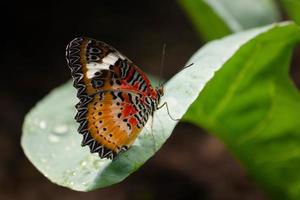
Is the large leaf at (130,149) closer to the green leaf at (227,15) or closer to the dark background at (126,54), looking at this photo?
the green leaf at (227,15)

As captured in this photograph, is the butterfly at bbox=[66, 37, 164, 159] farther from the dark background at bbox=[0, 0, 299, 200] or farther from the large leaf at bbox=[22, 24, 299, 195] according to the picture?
the dark background at bbox=[0, 0, 299, 200]

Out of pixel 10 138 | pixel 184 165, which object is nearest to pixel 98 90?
pixel 184 165

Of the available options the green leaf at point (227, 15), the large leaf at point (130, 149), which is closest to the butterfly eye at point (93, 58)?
the large leaf at point (130, 149)

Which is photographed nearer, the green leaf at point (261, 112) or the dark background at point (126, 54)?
the green leaf at point (261, 112)

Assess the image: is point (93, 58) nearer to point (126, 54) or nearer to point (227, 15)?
point (227, 15)

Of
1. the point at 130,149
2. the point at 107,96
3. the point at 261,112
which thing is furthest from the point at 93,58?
the point at 261,112

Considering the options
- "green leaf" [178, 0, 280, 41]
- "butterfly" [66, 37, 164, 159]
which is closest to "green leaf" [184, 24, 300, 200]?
"butterfly" [66, 37, 164, 159]

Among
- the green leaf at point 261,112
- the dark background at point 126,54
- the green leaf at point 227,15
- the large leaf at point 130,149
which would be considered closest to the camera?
the large leaf at point 130,149
